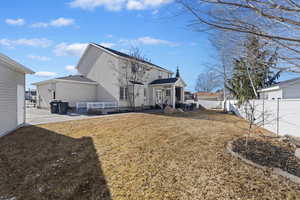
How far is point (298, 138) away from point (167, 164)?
16.1ft

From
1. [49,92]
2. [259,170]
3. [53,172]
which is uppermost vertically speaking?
[49,92]

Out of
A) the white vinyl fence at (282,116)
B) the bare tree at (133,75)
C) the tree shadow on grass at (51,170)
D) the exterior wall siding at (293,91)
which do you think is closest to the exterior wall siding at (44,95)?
the bare tree at (133,75)

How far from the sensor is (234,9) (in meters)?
2.54

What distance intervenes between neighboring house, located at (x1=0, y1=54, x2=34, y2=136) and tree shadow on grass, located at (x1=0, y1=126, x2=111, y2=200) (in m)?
1.39

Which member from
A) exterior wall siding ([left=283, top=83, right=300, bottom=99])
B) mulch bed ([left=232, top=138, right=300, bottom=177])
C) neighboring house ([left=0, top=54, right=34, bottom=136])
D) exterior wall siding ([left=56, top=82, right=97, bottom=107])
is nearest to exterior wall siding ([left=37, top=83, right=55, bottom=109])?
exterior wall siding ([left=56, top=82, right=97, bottom=107])

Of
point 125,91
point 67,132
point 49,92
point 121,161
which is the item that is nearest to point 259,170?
point 121,161

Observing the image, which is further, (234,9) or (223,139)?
(223,139)

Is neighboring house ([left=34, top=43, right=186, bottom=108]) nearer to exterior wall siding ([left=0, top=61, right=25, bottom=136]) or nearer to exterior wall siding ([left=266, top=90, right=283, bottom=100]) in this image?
exterior wall siding ([left=0, top=61, right=25, bottom=136])

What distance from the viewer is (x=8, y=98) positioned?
281 inches

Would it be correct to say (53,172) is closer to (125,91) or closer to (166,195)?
(166,195)

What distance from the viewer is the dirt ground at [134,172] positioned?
265cm

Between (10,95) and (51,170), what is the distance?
238 inches

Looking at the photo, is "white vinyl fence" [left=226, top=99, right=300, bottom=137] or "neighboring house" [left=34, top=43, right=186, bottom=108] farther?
"neighboring house" [left=34, top=43, right=186, bottom=108]

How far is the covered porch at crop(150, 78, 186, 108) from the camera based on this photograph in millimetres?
19375
